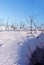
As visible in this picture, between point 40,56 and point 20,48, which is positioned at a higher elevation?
point 20,48

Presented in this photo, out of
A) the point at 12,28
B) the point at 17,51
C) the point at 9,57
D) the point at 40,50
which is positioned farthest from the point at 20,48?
the point at 12,28

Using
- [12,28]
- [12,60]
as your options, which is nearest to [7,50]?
[12,60]

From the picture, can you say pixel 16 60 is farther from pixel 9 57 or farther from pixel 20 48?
pixel 20 48

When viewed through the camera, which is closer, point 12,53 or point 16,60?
point 16,60

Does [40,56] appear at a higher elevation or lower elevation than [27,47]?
lower

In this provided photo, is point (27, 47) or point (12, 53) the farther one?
point (27, 47)

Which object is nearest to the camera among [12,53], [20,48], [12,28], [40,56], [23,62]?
[23,62]

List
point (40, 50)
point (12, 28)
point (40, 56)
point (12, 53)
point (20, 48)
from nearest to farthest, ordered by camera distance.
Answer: point (12, 53), point (20, 48), point (40, 56), point (40, 50), point (12, 28)

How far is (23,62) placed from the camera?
367 centimetres

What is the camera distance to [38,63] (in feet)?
15.2

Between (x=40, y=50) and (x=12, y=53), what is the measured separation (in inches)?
59.2

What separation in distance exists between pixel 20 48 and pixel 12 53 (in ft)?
1.27

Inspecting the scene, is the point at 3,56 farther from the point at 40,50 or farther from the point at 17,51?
the point at 40,50

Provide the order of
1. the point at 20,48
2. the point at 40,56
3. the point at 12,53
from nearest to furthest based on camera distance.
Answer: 1. the point at 12,53
2. the point at 20,48
3. the point at 40,56
